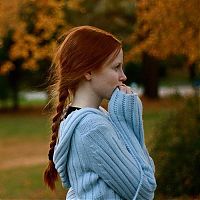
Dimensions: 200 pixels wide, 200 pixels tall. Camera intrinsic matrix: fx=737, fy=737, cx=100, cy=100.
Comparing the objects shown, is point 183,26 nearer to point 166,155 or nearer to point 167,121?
point 167,121

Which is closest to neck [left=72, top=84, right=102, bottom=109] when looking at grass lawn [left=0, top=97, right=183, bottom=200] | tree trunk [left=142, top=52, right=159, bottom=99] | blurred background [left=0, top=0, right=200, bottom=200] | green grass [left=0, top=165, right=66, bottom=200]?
blurred background [left=0, top=0, right=200, bottom=200]

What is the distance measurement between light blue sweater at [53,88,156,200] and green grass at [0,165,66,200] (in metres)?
6.61

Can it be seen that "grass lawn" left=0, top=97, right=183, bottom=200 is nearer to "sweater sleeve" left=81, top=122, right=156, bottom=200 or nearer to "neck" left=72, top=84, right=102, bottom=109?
"neck" left=72, top=84, right=102, bottom=109

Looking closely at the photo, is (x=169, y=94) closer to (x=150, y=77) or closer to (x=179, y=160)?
(x=179, y=160)

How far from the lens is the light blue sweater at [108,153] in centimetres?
319

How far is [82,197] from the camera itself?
3250 mm

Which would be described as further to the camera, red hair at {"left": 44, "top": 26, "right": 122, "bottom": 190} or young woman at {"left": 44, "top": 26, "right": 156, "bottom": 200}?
red hair at {"left": 44, "top": 26, "right": 122, "bottom": 190}

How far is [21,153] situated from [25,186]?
7.02 meters

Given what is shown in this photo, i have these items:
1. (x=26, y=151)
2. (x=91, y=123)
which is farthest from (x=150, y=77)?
(x=91, y=123)

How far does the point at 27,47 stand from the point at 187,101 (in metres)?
3.41

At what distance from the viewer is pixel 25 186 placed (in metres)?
13.5

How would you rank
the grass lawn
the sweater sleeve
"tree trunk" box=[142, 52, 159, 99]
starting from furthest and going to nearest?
"tree trunk" box=[142, 52, 159, 99] < the grass lawn < the sweater sleeve

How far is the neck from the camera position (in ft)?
10.9

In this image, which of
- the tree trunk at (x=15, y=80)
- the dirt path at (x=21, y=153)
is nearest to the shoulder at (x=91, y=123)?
the dirt path at (x=21, y=153)
